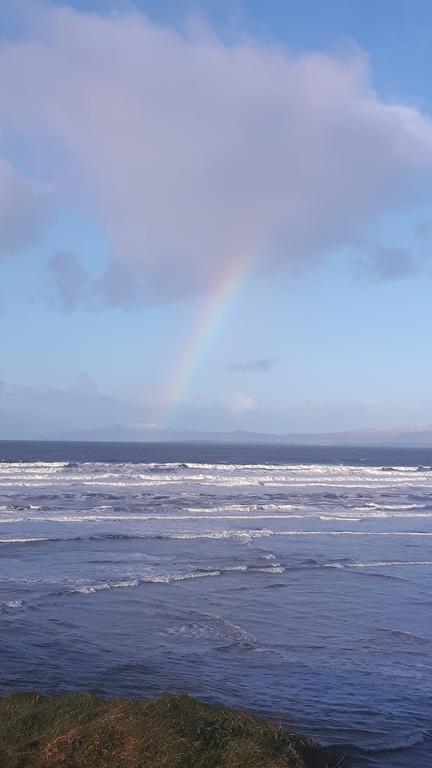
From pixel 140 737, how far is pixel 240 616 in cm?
780

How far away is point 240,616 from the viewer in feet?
47.6

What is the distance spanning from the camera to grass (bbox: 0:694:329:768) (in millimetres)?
6605

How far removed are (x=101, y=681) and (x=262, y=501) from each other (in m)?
33.0

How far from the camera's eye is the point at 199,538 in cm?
2581

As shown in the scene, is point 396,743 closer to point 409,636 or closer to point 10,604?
point 409,636

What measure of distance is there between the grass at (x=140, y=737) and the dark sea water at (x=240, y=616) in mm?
1156

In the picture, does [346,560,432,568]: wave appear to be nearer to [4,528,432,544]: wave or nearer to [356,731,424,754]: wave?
[4,528,432,544]: wave

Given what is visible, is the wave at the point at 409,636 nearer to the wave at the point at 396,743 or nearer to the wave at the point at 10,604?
the wave at the point at 396,743

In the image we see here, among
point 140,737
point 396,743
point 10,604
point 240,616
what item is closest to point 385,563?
point 240,616

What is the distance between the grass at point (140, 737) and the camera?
6605mm

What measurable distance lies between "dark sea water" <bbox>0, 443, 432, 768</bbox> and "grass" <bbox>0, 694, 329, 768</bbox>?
116 cm

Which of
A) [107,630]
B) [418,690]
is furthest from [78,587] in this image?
[418,690]

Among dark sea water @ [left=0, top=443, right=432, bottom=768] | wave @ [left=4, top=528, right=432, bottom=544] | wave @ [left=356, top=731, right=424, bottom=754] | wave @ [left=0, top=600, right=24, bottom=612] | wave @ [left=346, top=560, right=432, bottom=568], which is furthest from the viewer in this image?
wave @ [left=4, top=528, right=432, bottom=544]

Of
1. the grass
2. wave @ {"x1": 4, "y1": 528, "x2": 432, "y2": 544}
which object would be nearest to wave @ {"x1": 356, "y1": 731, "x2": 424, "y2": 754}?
the grass
